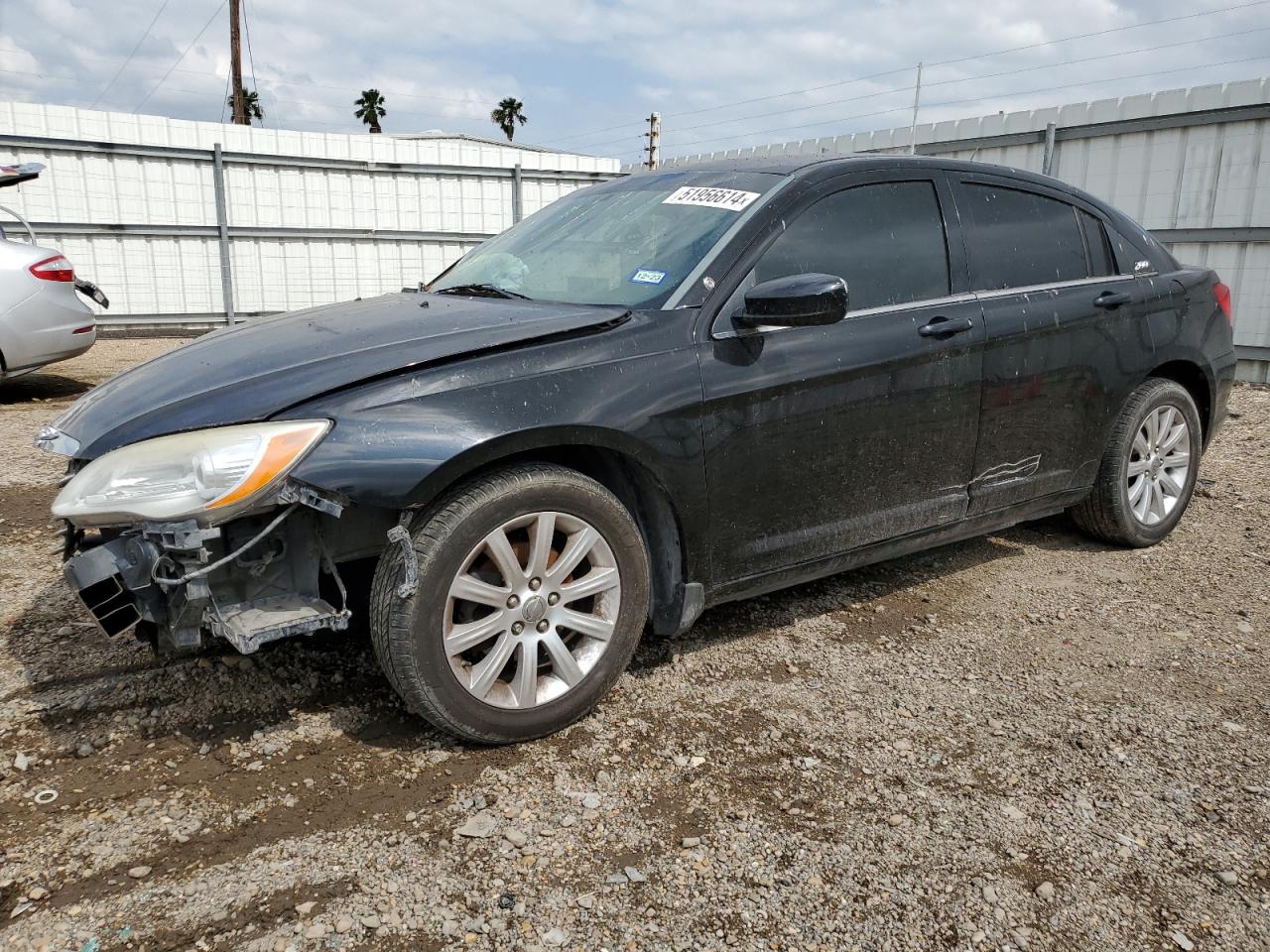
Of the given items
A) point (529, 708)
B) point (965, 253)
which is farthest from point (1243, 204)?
point (529, 708)

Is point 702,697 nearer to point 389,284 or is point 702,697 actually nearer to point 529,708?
point 529,708

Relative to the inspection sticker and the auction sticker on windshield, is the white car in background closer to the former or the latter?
the inspection sticker

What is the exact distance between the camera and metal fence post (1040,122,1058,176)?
10.3m

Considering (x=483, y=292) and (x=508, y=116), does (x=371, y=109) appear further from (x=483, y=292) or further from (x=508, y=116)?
(x=483, y=292)

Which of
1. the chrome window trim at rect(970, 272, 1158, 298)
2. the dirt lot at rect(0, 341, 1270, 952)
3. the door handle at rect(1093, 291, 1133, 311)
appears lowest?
the dirt lot at rect(0, 341, 1270, 952)

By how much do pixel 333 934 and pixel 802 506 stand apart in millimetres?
1899

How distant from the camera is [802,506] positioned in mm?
3219

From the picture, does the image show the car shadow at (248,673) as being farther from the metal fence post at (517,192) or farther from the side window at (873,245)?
the metal fence post at (517,192)

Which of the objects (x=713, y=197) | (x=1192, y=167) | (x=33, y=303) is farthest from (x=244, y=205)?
(x=713, y=197)

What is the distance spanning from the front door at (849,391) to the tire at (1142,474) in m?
1.05

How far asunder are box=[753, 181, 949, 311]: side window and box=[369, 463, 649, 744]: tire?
1.05 m

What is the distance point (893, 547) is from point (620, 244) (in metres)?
1.50

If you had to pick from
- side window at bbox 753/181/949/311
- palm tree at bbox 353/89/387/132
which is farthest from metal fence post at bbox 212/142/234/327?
palm tree at bbox 353/89/387/132

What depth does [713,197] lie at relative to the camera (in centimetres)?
337
